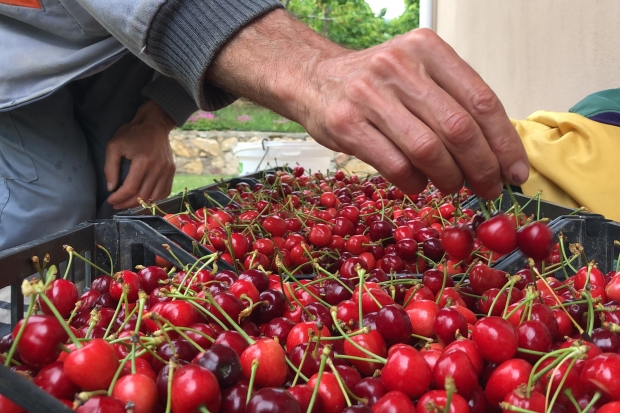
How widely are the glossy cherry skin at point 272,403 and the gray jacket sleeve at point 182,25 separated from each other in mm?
687

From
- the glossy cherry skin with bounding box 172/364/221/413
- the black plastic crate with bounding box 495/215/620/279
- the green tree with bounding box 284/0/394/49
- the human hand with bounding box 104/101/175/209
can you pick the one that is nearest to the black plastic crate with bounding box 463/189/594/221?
the black plastic crate with bounding box 495/215/620/279

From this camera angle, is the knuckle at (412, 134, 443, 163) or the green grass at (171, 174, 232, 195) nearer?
the knuckle at (412, 134, 443, 163)

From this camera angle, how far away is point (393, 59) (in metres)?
0.85

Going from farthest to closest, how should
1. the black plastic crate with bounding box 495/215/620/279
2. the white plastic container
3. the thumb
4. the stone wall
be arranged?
the stone wall → the white plastic container → the thumb → the black plastic crate with bounding box 495/215/620/279

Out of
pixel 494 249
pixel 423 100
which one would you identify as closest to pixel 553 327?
pixel 494 249

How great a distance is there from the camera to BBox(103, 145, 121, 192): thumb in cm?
187

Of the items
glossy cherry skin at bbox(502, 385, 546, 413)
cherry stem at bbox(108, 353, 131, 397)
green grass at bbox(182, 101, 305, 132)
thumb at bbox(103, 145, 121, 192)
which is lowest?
green grass at bbox(182, 101, 305, 132)

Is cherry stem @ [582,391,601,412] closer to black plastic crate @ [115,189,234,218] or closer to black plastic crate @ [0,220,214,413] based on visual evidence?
black plastic crate @ [0,220,214,413]

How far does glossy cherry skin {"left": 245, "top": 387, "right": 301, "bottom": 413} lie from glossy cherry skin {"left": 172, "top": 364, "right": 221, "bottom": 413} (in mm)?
42

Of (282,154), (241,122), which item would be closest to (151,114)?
(282,154)

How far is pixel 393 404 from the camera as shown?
63 centimetres

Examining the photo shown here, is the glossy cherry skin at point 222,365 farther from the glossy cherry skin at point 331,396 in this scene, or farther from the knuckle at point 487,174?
the knuckle at point 487,174

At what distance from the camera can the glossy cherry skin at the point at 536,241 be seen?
90 centimetres

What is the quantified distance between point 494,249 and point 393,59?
0.36 meters
